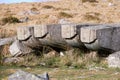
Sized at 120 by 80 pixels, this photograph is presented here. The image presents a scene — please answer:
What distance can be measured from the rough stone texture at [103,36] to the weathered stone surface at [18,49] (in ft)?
9.31

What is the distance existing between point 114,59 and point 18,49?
408cm

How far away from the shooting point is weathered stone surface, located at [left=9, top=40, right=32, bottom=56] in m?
16.5

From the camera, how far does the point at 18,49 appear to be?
652 inches

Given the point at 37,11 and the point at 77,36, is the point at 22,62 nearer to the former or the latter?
the point at 77,36

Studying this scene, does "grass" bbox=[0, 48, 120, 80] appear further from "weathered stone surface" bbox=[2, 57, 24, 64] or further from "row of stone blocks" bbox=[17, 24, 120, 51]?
"row of stone blocks" bbox=[17, 24, 120, 51]

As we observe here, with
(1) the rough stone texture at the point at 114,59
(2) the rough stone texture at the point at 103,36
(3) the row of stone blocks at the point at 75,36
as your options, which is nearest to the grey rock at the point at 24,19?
(3) the row of stone blocks at the point at 75,36

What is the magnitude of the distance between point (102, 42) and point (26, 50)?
3357 millimetres

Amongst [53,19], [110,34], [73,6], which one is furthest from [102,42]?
[73,6]

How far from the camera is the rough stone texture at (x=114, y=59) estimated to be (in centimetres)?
1345

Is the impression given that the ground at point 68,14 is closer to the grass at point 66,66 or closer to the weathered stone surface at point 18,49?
the weathered stone surface at point 18,49

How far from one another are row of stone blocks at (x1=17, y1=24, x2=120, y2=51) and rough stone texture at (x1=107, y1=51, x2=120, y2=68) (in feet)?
2.00

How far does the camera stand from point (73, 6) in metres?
42.5

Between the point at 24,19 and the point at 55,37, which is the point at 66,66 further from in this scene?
the point at 24,19

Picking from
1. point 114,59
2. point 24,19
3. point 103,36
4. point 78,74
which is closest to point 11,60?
point 103,36
